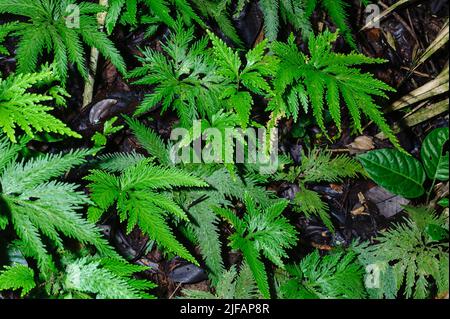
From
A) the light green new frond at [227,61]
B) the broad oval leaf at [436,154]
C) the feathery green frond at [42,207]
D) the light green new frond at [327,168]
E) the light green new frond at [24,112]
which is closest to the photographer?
the light green new frond at [24,112]

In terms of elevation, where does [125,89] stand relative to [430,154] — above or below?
above

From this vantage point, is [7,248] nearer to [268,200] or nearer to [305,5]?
[268,200]

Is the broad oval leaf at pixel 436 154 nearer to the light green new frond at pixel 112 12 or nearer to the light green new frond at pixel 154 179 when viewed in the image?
the light green new frond at pixel 154 179

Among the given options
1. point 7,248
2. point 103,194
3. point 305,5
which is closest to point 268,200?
point 103,194

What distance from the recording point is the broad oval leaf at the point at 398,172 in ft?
9.19

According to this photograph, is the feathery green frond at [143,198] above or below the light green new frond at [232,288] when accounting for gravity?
above

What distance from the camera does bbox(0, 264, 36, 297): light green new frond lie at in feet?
6.16

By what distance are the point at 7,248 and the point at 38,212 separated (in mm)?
431

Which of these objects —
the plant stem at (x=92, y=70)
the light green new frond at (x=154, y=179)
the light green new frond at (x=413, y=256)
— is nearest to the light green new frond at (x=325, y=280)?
the light green new frond at (x=413, y=256)

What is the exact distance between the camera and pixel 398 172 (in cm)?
282

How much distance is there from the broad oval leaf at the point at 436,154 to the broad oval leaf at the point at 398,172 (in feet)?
0.23

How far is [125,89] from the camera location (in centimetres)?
299

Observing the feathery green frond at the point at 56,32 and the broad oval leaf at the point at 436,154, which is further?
the broad oval leaf at the point at 436,154

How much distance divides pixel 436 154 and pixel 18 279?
2584 mm
